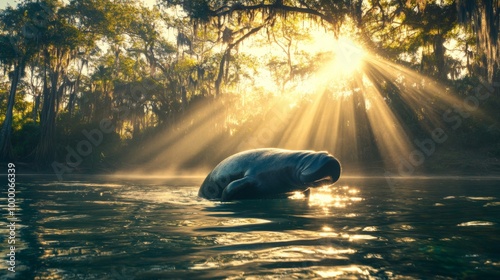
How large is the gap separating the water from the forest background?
1652 centimetres

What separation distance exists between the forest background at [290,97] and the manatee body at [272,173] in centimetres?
1425

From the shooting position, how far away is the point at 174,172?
30422 millimetres

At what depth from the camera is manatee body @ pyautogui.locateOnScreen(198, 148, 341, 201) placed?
7.40 meters

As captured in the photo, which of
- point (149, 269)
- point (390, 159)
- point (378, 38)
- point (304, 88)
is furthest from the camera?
point (304, 88)

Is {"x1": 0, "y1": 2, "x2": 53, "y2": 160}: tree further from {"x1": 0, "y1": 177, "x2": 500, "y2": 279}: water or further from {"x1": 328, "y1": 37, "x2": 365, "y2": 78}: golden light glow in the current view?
{"x1": 0, "y1": 177, "x2": 500, "y2": 279}: water

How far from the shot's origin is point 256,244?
402 cm

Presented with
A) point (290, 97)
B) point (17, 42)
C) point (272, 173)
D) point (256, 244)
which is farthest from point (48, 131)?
point (256, 244)

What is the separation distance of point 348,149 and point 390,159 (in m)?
2.64

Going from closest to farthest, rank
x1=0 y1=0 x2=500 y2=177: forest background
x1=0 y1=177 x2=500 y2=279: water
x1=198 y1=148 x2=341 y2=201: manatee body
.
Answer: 1. x1=0 y1=177 x2=500 y2=279: water
2. x1=198 y1=148 x2=341 y2=201: manatee body
3. x1=0 y1=0 x2=500 y2=177: forest background

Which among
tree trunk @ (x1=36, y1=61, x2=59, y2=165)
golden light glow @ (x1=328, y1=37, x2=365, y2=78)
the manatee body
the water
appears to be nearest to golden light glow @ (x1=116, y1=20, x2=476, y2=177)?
golden light glow @ (x1=328, y1=37, x2=365, y2=78)

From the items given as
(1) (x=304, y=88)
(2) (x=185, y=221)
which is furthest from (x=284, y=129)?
(2) (x=185, y=221)

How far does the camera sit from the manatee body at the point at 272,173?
7.40m

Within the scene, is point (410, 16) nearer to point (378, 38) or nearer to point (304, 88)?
point (378, 38)

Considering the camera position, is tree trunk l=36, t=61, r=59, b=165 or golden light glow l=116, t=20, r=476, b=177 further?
tree trunk l=36, t=61, r=59, b=165
